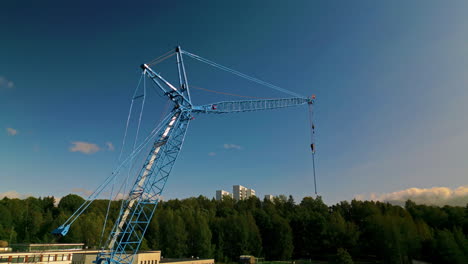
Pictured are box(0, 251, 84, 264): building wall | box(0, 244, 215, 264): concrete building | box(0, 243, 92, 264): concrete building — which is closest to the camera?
box(0, 251, 84, 264): building wall

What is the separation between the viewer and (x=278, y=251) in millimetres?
72688

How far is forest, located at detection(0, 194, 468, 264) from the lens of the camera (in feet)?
202

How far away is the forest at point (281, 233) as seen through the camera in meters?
61.6

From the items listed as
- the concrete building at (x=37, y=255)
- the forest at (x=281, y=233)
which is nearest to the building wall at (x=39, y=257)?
the concrete building at (x=37, y=255)

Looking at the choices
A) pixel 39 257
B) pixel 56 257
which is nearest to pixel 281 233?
pixel 56 257

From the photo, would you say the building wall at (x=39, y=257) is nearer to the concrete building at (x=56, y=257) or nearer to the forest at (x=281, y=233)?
the concrete building at (x=56, y=257)

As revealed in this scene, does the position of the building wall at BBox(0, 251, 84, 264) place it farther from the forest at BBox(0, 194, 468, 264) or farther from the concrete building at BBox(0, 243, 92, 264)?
the forest at BBox(0, 194, 468, 264)

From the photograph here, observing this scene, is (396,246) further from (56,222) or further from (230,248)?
(56,222)

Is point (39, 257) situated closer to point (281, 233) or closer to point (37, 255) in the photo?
point (37, 255)

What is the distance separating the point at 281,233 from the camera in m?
72.9

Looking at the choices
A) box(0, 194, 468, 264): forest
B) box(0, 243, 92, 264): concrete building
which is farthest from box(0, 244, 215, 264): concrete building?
box(0, 194, 468, 264): forest

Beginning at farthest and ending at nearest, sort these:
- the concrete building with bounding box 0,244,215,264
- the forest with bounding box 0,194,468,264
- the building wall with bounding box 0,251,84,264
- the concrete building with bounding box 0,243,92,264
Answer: the forest with bounding box 0,194,468,264, the concrete building with bounding box 0,244,215,264, the concrete building with bounding box 0,243,92,264, the building wall with bounding box 0,251,84,264

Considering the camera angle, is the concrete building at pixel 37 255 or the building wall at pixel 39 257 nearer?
the building wall at pixel 39 257

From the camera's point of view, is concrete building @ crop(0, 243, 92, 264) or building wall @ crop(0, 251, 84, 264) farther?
concrete building @ crop(0, 243, 92, 264)
